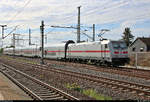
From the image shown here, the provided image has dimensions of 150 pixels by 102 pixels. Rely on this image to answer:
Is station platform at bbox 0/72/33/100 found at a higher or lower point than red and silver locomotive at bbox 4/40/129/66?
lower

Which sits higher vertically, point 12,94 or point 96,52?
point 96,52

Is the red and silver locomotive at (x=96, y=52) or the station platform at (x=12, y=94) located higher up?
the red and silver locomotive at (x=96, y=52)

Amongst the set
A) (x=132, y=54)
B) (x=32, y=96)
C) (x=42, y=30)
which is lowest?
(x=32, y=96)

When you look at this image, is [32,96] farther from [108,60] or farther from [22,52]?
[22,52]

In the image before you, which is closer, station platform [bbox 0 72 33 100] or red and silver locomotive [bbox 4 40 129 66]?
station platform [bbox 0 72 33 100]

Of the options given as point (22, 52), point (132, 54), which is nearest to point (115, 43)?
point (132, 54)

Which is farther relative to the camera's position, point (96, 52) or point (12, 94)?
point (96, 52)

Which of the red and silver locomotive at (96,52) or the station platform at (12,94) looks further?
the red and silver locomotive at (96,52)

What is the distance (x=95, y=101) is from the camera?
29.5ft

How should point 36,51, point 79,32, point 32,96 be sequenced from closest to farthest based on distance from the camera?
point 32,96 → point 79,32 → point 36,51

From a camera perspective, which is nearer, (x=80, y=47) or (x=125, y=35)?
(x=80, y=47)

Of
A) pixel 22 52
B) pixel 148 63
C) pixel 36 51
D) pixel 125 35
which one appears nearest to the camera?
pixel 148 63

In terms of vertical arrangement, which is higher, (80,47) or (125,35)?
(125,35)

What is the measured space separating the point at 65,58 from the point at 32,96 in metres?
27.0
